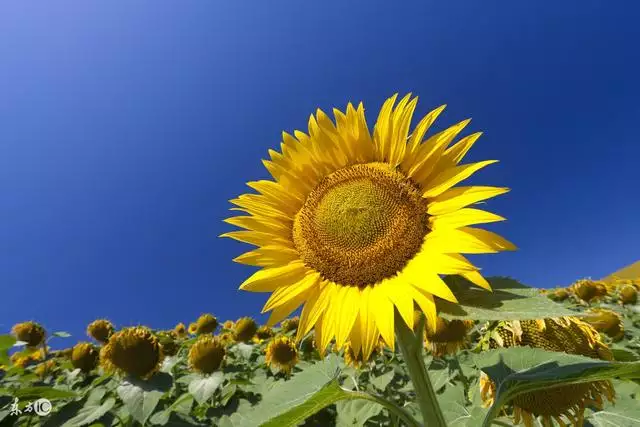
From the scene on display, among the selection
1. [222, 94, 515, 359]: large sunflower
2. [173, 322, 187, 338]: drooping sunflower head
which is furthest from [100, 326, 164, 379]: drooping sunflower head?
[173, 322, 187, 338]: drooping sunflower head

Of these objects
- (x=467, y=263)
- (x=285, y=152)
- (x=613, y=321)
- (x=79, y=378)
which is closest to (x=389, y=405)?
(x=467, y=263)

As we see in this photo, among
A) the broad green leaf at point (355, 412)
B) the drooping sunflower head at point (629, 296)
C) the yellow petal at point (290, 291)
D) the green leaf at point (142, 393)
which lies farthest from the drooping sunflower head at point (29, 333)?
the drooping sunflower head at point (629, 296)

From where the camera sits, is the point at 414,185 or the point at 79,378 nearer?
the point at 414,185

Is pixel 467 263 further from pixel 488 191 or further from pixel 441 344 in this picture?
pixel 441 344

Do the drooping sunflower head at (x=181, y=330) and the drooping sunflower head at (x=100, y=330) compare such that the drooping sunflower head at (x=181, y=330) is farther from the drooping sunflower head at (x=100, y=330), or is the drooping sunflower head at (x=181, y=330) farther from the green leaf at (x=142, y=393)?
the green leaf at (x=142, y=393)

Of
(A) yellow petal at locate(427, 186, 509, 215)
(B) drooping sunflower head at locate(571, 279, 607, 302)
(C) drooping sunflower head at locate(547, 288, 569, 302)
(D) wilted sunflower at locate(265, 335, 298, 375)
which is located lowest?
(B) drooping sunflower head at locate(571, 279, 607, 302)

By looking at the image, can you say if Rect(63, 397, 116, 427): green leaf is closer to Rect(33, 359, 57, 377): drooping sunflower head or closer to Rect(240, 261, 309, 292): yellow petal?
Rect(240, 261, 309, 292): yellow petal
